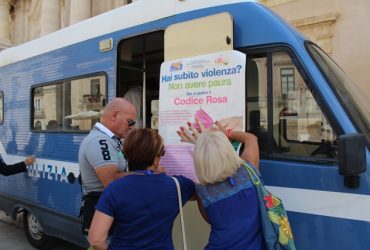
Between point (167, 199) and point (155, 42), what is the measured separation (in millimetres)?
2606

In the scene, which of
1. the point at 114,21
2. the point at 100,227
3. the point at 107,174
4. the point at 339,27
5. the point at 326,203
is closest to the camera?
the point at 100,227

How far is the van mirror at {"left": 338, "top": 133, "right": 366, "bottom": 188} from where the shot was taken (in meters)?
2.24

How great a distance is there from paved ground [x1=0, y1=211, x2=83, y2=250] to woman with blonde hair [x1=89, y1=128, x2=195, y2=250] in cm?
385

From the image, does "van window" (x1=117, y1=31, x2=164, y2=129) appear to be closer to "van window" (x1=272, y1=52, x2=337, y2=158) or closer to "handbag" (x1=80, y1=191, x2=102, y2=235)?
"handbag" (x1=80, y1=191, x2=102, y2=235)

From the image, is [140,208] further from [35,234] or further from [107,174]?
[35,234]

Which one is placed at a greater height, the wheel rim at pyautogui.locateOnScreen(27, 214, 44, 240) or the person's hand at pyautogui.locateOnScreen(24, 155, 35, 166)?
the person's hand at pyautogui.locateOnScreen(24, 155, 35, 166)

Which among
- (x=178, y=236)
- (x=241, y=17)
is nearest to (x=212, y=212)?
(x=178, y=236)

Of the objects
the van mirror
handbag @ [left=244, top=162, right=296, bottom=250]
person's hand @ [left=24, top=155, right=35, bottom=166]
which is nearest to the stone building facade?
person's hand @ [left=24, top=155, right=35, bottom=166]

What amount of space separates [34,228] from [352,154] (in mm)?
4650

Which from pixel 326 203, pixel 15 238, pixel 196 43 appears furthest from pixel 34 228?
pixel 326 203

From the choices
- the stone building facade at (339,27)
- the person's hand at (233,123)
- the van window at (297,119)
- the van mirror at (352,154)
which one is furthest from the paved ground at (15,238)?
the stone building facade at (339,27)

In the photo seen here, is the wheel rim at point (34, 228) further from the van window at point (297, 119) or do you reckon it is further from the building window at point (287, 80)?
the building window at point (287, 80)

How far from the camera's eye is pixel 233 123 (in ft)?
9.63

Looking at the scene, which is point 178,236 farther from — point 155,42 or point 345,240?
point 155,42
